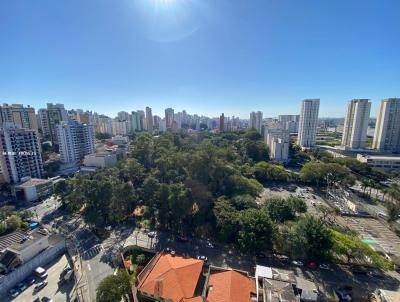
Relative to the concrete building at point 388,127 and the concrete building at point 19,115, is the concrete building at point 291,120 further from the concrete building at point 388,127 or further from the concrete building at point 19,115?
the concrete building at point 19,115

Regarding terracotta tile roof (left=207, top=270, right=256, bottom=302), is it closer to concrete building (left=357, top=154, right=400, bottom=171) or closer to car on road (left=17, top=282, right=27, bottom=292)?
car on road (left=17, top=282, right=27, bottom=292)

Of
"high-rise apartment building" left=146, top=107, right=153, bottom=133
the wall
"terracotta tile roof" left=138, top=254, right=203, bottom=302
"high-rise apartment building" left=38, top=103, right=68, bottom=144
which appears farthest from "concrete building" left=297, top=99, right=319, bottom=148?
"high-rise apartment building" left=38, top=103, right=68, bottom=144

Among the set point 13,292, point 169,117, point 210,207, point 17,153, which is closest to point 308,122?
point 210,207

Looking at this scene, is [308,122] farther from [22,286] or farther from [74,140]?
[22,286]

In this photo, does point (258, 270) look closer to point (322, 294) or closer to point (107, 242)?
point (322, 294)

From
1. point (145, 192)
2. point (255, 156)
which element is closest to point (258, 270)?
point (145, 192)

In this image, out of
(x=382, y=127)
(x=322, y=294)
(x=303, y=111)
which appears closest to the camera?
(x=322, y=294)
